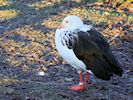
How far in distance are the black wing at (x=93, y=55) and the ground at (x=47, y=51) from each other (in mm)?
445

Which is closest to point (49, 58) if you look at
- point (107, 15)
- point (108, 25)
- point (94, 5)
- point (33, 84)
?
point (33, 84)

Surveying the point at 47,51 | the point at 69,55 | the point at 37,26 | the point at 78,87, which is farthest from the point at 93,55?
the point at 37,26

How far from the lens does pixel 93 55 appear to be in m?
5.38

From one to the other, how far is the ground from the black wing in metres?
0.45

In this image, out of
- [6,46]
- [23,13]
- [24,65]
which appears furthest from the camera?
[23,13]

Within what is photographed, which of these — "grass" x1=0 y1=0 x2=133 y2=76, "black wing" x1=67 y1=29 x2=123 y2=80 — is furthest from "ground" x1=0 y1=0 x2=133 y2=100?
"black wing" x1=67 y1=29 x2=123 y2=80

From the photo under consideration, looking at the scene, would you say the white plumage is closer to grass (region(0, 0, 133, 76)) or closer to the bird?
the bird

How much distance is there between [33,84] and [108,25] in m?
3.58

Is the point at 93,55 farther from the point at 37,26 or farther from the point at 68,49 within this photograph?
the point at 37,26

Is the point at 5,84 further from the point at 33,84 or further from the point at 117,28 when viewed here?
the point at 117,28

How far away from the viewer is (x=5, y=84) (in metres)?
5.77

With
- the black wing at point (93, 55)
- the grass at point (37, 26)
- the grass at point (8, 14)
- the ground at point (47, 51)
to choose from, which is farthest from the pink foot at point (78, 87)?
the grass at point (8, 14)

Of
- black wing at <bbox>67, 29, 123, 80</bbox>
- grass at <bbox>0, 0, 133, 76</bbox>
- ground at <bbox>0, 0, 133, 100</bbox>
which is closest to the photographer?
black wing at <bbox>67, 29, 123, 80</bbox>

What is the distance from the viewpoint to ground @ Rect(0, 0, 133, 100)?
5.68 metres
